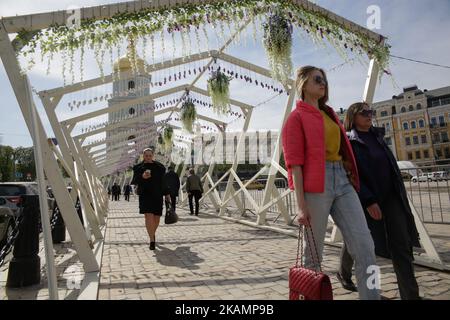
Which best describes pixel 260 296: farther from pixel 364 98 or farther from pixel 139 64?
pixel 364 98

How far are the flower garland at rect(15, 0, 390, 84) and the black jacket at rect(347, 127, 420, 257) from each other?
2.29 meters

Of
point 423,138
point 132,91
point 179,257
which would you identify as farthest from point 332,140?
point 423,138

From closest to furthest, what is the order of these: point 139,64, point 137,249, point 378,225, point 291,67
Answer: point 378,225 → point 139,64 → point 291,67 → point 137,249

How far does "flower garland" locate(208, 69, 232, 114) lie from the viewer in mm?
8383

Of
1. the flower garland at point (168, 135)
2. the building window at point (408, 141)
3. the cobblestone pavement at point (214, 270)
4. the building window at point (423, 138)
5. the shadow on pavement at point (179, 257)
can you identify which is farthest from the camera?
the building window at point (408, 141)

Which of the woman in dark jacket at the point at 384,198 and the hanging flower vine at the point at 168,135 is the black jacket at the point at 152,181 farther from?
the hanging flower vine at the point at 168,135

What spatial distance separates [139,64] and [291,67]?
2249 mm

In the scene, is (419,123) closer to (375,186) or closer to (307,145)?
(375,186)

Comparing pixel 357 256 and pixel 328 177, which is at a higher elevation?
pixel 328 177

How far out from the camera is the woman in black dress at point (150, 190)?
239 inches

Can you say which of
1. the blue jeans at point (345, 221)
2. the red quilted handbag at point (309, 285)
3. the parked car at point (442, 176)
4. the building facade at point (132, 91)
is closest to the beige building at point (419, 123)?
the parked car at point (442, 176)
